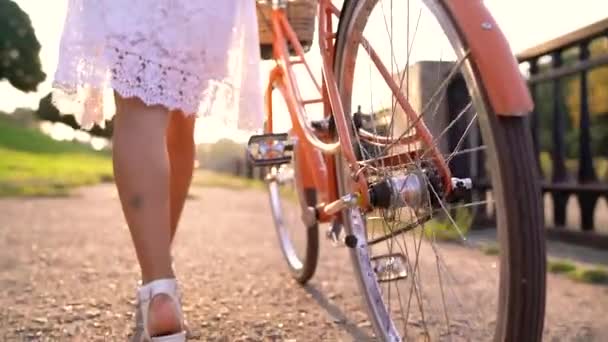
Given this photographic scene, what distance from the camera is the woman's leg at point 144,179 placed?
1422 millimetres

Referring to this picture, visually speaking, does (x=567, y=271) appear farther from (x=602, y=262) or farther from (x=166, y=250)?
(x=166, y=250)

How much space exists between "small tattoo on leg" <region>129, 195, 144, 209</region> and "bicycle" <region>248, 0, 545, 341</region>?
423 millimetres

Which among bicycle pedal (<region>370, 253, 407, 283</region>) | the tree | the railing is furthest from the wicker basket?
the railing

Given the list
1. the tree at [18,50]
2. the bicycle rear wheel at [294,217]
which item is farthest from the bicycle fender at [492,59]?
the tree at [18,50]

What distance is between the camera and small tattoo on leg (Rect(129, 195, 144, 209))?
4.67 feet

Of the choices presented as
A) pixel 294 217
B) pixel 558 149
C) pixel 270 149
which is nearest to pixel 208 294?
pixel 270 149

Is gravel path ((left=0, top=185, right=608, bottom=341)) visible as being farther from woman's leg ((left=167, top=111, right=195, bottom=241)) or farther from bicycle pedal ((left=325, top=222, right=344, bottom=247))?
woman's leg ((left=167, top=111, right=195, bottom=241))

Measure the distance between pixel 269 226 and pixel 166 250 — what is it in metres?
3.39

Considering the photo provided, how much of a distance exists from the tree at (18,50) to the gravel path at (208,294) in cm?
64

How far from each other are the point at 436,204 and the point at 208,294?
1188mm

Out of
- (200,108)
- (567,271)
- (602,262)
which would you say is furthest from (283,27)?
(602,262)

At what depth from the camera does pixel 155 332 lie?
138 centimetres

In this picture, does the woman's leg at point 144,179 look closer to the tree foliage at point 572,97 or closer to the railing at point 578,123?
the railing at point 578,123

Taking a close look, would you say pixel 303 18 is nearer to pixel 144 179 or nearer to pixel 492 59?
pixel 144 179
